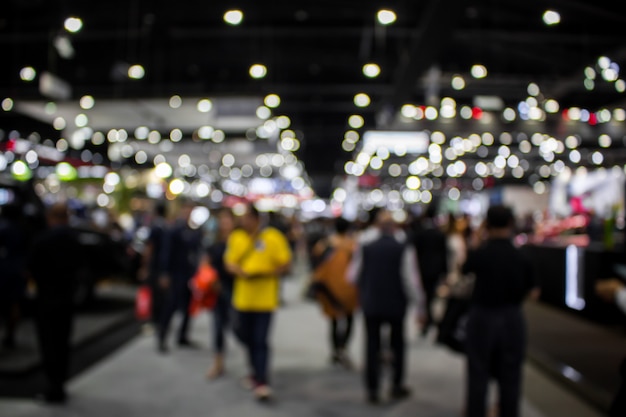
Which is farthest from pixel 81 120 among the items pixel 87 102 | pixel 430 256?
pixel 430 256

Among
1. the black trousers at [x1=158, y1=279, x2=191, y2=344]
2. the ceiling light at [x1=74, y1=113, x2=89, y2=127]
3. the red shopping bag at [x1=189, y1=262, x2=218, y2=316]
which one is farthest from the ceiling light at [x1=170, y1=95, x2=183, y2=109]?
the red shopping bag at [x1=189, y1=262, x2=218, y2=316]

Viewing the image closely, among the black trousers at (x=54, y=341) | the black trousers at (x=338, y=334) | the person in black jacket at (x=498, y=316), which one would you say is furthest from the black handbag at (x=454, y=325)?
the black trousers at (x=54, y=341)

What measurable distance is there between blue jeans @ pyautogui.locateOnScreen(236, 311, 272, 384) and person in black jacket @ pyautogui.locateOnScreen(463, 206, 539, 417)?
1950mm

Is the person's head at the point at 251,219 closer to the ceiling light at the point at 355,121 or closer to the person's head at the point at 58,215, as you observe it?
the person's head at the point at 58,215

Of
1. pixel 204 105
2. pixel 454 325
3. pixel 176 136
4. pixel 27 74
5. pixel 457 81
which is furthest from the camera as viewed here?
pixel 176 136

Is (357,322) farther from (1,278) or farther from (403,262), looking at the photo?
(1,278)

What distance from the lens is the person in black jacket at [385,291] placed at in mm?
5090

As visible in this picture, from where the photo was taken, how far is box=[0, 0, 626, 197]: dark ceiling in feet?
37.1

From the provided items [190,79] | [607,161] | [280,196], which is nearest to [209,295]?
[607,161]

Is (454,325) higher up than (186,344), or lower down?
higher up

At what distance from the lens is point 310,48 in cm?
1559

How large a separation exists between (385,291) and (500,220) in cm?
148

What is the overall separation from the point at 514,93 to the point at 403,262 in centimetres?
1031

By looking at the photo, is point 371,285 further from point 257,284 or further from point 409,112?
point 409,112
